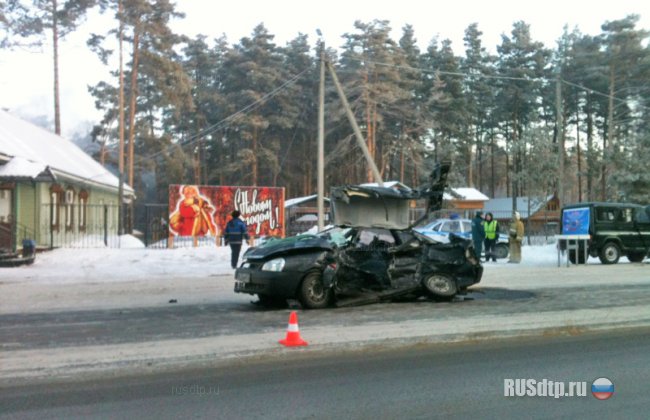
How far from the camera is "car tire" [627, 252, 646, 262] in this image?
68.8 ft

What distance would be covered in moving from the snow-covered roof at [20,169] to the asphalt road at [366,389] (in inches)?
630

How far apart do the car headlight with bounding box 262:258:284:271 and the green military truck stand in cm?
1335

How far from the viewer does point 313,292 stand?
10.3 meters

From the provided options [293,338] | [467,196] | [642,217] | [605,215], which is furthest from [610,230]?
[467,196]

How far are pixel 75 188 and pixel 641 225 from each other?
23.6 meters

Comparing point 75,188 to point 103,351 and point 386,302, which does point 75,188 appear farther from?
point 103,351

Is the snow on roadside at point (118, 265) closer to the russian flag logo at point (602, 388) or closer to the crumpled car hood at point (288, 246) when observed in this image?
the crumpled car hood at point (288, 246)

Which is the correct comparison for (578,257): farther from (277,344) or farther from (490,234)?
(277,344)

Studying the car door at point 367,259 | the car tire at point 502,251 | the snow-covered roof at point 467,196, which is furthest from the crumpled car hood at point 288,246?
the snow-covered roof at point 467,196

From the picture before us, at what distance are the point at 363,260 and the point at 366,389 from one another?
4.84 metres

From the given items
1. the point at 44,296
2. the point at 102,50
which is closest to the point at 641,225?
the point at 44,296

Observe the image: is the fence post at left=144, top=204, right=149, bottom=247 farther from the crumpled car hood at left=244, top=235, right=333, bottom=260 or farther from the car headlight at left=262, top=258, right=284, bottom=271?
the car headlight at left=262, top=258, right=284, bottom=271

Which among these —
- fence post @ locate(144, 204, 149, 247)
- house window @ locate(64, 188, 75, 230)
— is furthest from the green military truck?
house window @ locate(64, 188, 75, 230)

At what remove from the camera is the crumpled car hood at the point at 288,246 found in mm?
10211
